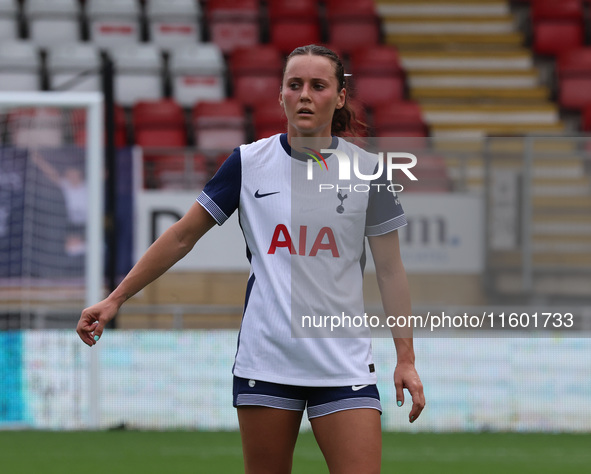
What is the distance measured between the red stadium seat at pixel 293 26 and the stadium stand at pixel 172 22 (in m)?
0.85

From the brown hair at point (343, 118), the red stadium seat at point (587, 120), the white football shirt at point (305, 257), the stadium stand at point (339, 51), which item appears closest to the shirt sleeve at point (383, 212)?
the white football shirt at point (305, 257)

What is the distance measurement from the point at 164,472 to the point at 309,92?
3915 mm

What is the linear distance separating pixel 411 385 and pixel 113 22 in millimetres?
10042

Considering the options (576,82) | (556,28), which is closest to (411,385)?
(576,82)

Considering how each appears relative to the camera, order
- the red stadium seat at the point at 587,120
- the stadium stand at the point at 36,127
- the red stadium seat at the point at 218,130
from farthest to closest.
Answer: the red stadium seat at the point at 587,120 < the red stadium seat at the point at 218,130 < the stadium stand at the point at 36,127

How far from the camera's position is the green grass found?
6309 mm

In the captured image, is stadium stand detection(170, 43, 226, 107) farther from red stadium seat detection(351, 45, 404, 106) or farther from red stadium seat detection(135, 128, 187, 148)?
red stadium seat detection(351, 45, 404, 106)

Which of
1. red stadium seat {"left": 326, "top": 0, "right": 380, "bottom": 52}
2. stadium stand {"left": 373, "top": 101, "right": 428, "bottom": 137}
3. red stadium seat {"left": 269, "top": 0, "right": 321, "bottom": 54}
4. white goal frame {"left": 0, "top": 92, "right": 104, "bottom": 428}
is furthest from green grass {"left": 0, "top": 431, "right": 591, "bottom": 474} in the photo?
red stadium seat {"left": 326, "top": 0, "right": 380, "bottom": 52}

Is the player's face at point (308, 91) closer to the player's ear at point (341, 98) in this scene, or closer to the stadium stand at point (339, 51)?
the player's ear at point (341, 98)

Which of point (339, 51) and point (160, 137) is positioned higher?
point (339, 51)

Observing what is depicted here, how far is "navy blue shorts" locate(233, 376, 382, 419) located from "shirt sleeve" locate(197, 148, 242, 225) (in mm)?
416

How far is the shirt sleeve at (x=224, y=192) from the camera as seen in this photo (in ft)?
9.00

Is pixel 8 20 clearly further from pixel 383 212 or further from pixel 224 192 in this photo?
pixel 383 212

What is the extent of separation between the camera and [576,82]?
1159 centimetres
